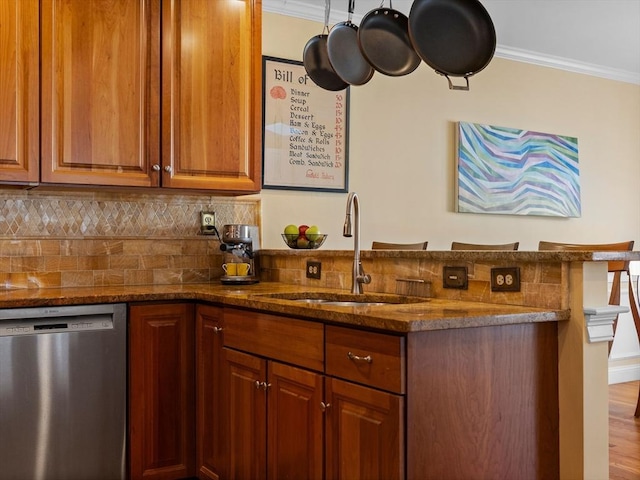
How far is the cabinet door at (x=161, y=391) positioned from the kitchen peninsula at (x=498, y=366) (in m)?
0.74

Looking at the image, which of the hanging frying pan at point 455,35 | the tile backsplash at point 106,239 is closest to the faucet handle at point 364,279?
the hanging frying pan at point 455,35

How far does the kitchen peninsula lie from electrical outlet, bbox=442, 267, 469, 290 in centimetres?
3

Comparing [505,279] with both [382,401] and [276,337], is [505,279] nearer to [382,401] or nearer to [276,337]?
[382,401]

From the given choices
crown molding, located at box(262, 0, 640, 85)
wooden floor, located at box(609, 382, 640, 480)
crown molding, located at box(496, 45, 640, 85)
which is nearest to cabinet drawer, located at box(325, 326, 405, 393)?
wooden floor, located at box(609, 382, 640, 480)

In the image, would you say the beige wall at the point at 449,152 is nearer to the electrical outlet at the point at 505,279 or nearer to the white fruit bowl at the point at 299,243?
the white fruit bowl at the point at 299,243

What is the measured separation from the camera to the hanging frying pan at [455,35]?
196 cm

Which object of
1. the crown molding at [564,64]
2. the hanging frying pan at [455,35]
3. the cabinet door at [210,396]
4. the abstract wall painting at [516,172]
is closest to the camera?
the hanging frying pan at [455,35]

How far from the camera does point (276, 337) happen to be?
225 centimetres

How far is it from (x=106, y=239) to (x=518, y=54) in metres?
3.32

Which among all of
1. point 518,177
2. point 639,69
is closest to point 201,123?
point 518,177

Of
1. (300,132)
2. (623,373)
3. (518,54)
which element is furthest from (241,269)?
(623,373)

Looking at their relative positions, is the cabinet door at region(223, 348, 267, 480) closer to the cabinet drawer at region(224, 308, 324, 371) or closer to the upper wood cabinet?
the cabinet drawer at region(224, 308, 324, 371)

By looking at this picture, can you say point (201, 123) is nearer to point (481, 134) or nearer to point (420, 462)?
point (420, 462)

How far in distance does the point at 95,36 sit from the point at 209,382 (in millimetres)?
1575
